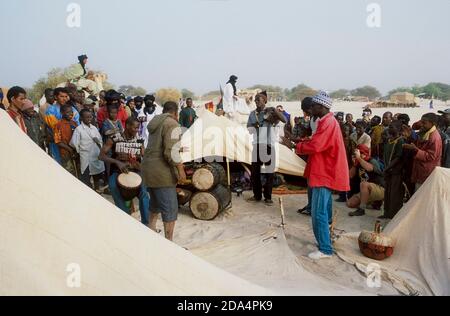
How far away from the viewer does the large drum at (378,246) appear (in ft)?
13.9

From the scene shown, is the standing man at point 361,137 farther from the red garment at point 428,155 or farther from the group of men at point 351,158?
the red garment at point 428,155

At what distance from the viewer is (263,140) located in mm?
6559

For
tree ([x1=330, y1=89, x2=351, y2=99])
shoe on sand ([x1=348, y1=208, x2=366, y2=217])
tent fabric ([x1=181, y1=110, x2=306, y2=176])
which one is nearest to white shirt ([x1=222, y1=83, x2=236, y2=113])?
tent fabric ([x1=181, y1=110, x2=306, y2=176])

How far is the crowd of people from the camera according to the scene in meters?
4.14

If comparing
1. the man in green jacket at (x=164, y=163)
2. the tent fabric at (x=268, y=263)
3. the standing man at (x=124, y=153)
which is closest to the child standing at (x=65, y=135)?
the standing man at (x=124, y=153)

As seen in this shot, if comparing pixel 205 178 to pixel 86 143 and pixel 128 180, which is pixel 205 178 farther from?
pixel 86 143

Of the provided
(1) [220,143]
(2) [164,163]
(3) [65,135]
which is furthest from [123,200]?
(1) [220,143]

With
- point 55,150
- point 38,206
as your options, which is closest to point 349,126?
point 55,150

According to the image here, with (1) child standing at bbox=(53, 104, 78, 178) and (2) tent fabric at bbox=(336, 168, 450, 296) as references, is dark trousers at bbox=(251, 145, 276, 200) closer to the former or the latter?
(2) tent fabric at bbox=(336, 168, 450, 296)

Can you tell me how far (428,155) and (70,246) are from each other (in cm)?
463

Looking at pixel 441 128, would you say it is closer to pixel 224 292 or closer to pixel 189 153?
pixel 189 153

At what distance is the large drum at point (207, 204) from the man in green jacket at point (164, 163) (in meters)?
1.69

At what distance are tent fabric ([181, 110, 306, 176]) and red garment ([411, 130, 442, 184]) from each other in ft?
8.54
